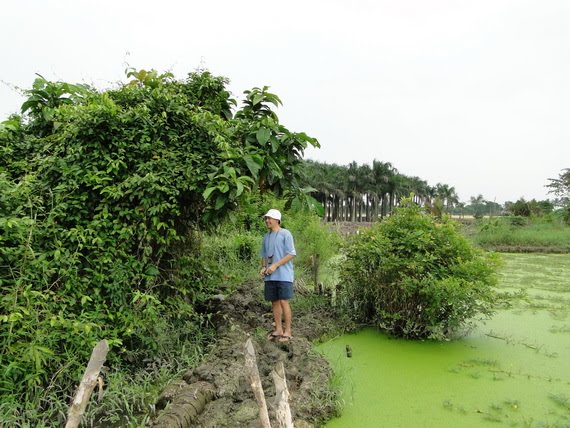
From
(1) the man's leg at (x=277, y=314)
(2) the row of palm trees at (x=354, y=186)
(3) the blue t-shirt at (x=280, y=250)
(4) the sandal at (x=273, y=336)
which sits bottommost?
(4) the sandal at (x=273, y=336)

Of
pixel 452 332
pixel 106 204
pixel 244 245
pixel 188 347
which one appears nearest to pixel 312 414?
pixel 188 347

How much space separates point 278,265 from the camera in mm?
4223

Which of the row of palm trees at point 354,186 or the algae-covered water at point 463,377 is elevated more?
the row of palm trees at point 354,186

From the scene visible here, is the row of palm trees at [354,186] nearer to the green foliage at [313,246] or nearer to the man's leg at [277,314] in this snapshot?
the green foliage at [313,246]

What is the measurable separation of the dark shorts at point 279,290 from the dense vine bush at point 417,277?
4.16 ft

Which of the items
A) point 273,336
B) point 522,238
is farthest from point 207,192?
point 522,238

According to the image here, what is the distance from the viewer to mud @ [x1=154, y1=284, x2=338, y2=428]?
9.43 feet

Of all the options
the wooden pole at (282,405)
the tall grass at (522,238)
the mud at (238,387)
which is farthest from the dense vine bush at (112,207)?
the tall grass at (522,238)

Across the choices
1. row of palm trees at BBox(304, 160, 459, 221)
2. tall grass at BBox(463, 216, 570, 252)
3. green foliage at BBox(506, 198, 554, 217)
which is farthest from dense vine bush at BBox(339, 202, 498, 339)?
row of palm trees at BBox(304, 160, 459, 221)

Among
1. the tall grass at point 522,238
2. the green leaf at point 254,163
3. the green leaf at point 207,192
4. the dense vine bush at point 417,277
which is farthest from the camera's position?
the tall grass at point 522,238

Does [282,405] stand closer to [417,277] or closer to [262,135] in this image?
[262,135]

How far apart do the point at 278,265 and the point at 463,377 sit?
1864mm

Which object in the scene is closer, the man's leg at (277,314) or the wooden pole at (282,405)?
the wooden pole at (282,405)

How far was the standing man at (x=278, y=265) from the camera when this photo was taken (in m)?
4.26
